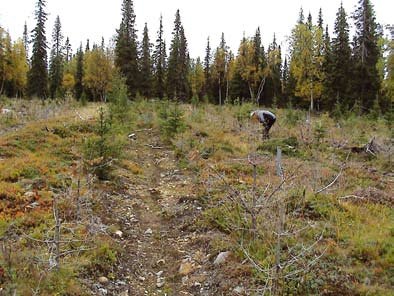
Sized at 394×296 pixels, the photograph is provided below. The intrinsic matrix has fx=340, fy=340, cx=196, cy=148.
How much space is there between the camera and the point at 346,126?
70.8 ft

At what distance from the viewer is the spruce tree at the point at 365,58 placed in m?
34.2

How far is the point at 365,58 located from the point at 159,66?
24.9 metres

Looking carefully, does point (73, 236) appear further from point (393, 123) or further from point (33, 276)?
point (393, 123)

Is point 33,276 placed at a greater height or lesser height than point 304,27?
lesser

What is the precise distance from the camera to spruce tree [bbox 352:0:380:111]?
112 ft

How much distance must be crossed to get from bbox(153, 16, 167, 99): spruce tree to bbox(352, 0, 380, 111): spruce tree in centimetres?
2277

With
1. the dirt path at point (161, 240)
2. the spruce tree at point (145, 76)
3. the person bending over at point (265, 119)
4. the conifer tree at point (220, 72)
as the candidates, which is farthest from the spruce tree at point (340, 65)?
the dirt path at point (161, 240)

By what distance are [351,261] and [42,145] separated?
1082 centimetres

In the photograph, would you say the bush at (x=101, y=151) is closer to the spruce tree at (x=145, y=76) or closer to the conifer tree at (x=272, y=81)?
the spruce tree at (x=145, y=76)

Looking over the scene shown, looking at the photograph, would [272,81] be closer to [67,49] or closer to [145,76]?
[145,76]

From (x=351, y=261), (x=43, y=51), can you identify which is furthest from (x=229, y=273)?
(x=43, y=51)

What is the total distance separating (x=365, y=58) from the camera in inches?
1380

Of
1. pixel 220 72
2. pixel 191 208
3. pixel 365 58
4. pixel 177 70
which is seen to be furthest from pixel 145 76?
pixel 191 208

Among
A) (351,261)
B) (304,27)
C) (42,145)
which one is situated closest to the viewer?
(351,261)
